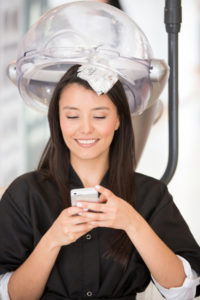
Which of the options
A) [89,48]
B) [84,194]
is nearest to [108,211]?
[84,194]

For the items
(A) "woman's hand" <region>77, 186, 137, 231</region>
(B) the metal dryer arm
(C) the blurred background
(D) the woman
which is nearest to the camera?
(A) "woman's hand" <region>77, 186, 137, 231</region>

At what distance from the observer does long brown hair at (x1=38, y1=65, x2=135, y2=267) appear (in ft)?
4.67

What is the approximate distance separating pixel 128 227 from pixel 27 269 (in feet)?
0.74

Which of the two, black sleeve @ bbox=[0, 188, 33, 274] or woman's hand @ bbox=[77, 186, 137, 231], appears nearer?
woman's hand @ bbox=[77, 186, 137, 231]

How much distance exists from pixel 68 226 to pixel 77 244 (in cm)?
18

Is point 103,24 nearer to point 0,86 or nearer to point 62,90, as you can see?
point 62,90

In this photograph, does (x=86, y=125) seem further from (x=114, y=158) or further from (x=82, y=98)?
(x=114, y=158)

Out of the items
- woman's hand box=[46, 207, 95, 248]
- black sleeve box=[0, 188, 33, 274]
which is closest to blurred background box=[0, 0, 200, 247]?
black sleeve box=[0, 188, 33, 274]

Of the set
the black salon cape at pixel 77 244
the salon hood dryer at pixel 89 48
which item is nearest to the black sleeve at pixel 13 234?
the black salon cape at pixel 77 244

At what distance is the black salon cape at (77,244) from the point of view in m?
1.42

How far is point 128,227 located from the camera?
131 centimetres

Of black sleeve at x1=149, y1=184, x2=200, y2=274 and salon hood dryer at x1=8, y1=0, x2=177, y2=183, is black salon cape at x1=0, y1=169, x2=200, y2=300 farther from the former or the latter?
salon hood dryer at x1=8, y1=0, x2=177, y2=183

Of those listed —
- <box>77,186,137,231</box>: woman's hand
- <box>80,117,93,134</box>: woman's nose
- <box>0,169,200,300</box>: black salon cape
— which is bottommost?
<box>0,169,200,300</box>: black salon cape

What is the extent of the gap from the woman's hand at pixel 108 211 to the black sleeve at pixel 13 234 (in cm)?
23
